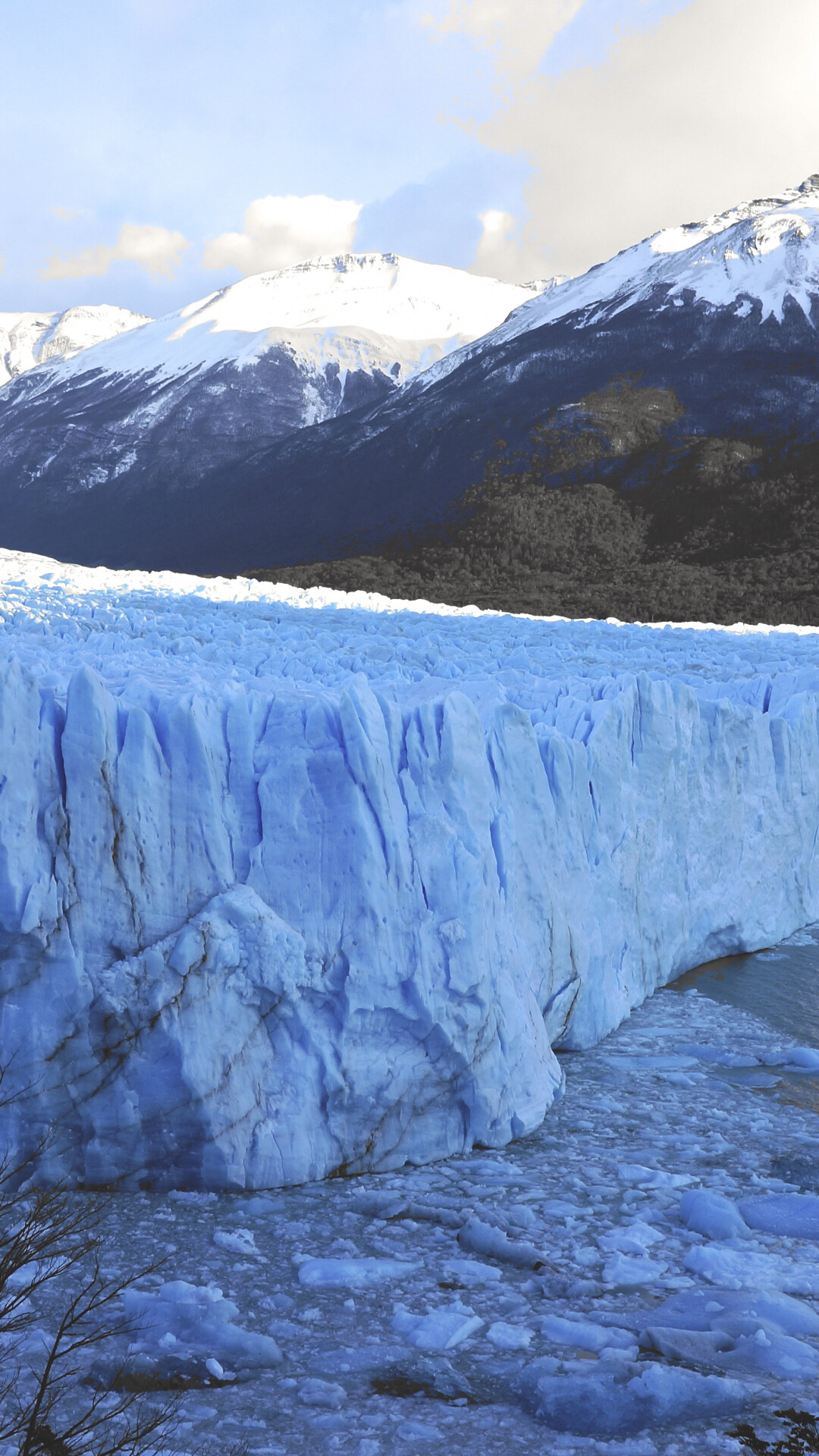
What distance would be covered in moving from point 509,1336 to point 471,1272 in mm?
456

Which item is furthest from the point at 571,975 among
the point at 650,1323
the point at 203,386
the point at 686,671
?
the point at 203,386

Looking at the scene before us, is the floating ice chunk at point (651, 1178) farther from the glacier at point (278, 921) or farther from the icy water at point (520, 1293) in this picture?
the glacier at point (278, 921)

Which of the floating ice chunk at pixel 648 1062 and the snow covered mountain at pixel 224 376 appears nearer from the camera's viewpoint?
the floating ice chunk at pixel 648 1062

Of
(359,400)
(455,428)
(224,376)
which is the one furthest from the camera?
(359,400)

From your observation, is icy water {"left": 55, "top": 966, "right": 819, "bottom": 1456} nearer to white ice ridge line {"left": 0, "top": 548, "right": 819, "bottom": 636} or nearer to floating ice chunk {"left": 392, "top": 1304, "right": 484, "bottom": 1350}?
floating ice chunk {"left": 392, "top": 1304, "right": 484, "bottom": 1350}

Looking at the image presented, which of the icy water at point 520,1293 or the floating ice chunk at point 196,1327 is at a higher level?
the floating ice chunk at point 196,1327

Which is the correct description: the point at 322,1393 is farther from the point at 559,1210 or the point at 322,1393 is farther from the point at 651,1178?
the point at 651,1178

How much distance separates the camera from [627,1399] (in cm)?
382

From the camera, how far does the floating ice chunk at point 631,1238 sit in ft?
15.7

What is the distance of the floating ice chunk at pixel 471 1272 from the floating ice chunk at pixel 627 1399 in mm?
645

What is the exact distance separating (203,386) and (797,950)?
91.3m

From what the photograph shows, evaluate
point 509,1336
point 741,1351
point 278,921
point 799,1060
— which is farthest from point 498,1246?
point 799,1060

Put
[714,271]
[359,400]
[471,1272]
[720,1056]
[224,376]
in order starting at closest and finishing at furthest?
[471,1272]
[720,1056]
[714,271]
[224,376]
[359,400]

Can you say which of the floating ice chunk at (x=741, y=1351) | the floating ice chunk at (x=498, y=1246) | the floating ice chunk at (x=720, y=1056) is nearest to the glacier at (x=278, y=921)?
the floating ice chunk at (x=720, y=1056)
